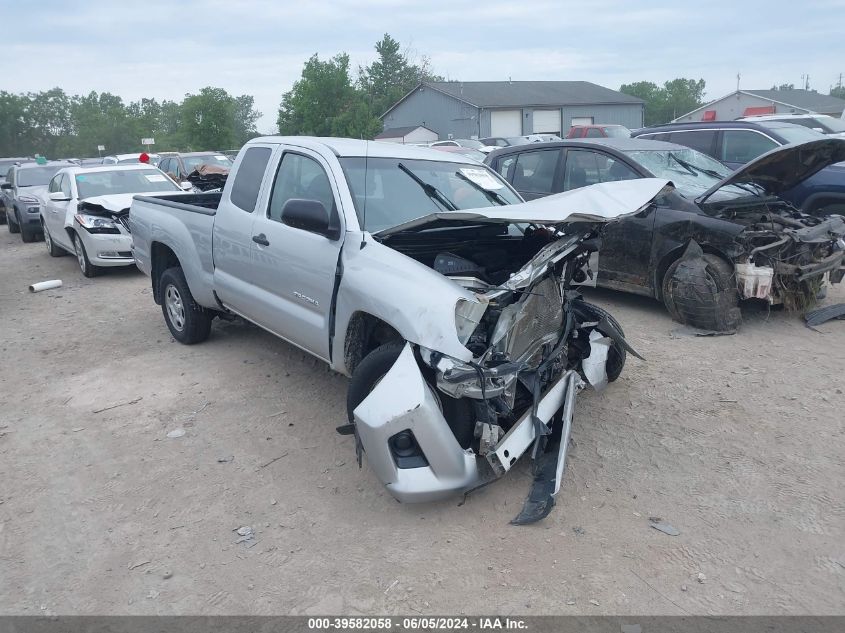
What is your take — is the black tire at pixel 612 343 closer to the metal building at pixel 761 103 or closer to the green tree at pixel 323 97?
the green tree at pixel 323 97

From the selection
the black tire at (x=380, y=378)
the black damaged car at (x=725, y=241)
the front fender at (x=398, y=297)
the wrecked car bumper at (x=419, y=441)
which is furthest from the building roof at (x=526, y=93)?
the wrecked car bumper at (x=419, y=441)

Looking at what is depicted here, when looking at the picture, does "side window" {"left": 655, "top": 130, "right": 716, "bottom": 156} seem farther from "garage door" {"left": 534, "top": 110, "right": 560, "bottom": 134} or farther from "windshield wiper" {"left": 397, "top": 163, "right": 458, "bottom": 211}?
"garage door" {"left": 534, "top": 110, "right": 560, "bottom": 134}

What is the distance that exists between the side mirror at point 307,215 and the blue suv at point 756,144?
7157 millimetres

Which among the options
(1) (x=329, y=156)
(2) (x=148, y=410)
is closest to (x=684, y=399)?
(1) (x=329, y=156)

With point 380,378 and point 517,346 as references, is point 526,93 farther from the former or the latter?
point 380,378

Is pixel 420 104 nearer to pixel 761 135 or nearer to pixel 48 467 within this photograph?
pixel 761 135

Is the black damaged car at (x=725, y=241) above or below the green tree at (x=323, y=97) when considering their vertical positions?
below

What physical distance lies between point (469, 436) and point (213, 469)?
1756 mm

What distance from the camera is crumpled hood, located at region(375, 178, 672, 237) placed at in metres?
3.71

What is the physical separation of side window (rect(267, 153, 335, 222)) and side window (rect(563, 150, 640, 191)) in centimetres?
376

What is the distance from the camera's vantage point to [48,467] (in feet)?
14.5

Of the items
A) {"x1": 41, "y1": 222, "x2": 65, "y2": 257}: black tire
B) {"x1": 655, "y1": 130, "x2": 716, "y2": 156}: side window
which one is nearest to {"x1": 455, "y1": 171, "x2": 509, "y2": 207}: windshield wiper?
{"x1": 655, "y1": 130, "x2": 716, "y2": 156}: side window

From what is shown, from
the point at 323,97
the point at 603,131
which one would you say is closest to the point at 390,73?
the point at 323,97

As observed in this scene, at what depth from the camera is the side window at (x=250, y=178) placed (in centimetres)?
538
